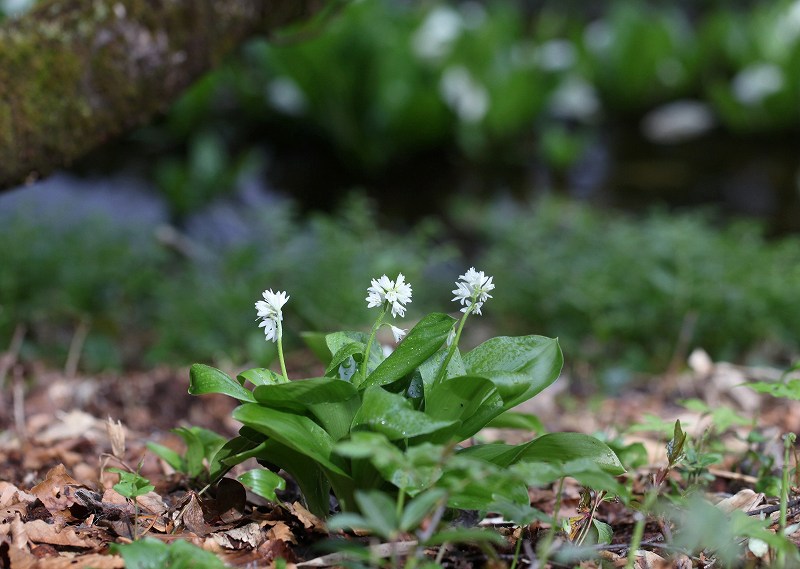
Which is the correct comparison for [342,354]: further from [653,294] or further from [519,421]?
[653,294]

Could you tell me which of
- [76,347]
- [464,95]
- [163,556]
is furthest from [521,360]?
[464,95]

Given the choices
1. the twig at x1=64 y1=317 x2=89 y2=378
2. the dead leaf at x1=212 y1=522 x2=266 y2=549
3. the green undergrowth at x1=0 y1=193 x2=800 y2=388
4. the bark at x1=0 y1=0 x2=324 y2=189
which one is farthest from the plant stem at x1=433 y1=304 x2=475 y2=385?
the twig at x1=64 y1=317 x2=89 y2=378

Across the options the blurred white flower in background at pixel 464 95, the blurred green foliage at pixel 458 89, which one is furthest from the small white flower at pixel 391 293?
the blurred white flower in background at pixel 464 95

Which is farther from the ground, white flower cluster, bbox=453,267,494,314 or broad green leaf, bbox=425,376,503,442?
white flower cluster, bbox=453,267,494,314

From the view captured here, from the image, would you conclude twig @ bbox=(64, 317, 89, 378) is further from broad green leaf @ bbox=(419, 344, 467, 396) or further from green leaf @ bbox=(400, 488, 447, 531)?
green leaf @ bbox=(400, 488, 447, 531)

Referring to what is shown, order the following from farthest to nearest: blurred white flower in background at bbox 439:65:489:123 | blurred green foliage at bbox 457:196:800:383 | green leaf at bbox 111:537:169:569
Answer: blurred white flower in background at bbox 439:65:489:123, blurred green foliage at bbox 457:196:800:383, green leaf at bbox 111:537:169:569

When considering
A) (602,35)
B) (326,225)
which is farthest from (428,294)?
(602,35)
